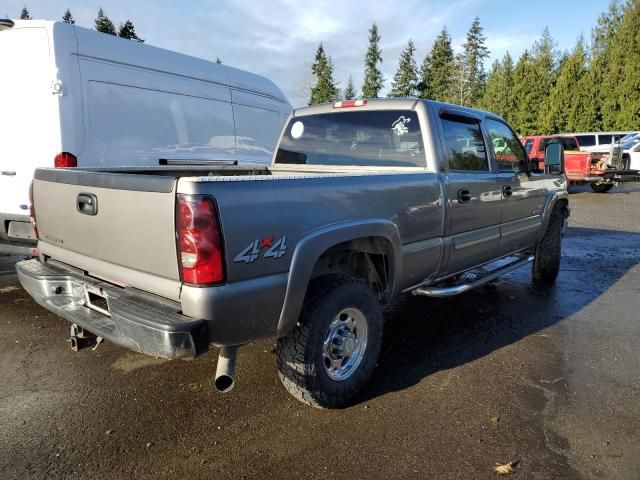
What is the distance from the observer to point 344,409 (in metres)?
3.04

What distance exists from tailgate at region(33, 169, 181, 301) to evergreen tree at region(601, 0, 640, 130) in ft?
111

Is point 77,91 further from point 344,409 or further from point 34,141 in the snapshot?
point 344,409

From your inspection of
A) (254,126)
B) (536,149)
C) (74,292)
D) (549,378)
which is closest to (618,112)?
(536,149)

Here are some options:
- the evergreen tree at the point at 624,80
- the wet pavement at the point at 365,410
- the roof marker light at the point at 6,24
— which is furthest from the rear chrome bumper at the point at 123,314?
the evergreen tree at the point at 624,80

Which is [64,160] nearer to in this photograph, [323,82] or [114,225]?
[114,225]

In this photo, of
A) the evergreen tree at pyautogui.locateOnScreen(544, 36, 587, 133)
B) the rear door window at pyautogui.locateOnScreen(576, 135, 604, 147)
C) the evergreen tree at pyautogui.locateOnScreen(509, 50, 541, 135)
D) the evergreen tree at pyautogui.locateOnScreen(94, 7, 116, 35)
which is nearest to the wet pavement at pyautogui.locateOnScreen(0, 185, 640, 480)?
the rear door window at pyautogui.locateOnScreen(576, 135, 604, 147)

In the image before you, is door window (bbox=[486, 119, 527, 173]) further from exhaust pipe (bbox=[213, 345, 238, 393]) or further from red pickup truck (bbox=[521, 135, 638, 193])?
red pickup truck (bbox=[521, 135, 638, 193])

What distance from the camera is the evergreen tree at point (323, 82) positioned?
2522 inches

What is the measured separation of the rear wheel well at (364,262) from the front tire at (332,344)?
15cm

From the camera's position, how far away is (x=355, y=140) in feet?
13.5

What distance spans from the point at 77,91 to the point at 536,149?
54.2 ft

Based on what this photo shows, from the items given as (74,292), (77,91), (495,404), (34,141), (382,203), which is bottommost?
(495,404)

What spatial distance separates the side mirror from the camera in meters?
5.42

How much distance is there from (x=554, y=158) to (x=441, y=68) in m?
62.7
